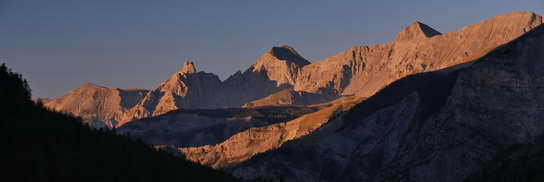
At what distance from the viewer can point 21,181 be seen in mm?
192625

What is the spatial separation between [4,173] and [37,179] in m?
5.63

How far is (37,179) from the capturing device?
198375mm

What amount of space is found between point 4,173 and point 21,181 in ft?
19.0

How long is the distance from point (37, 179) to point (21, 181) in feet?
19.5

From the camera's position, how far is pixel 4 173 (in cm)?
19688
